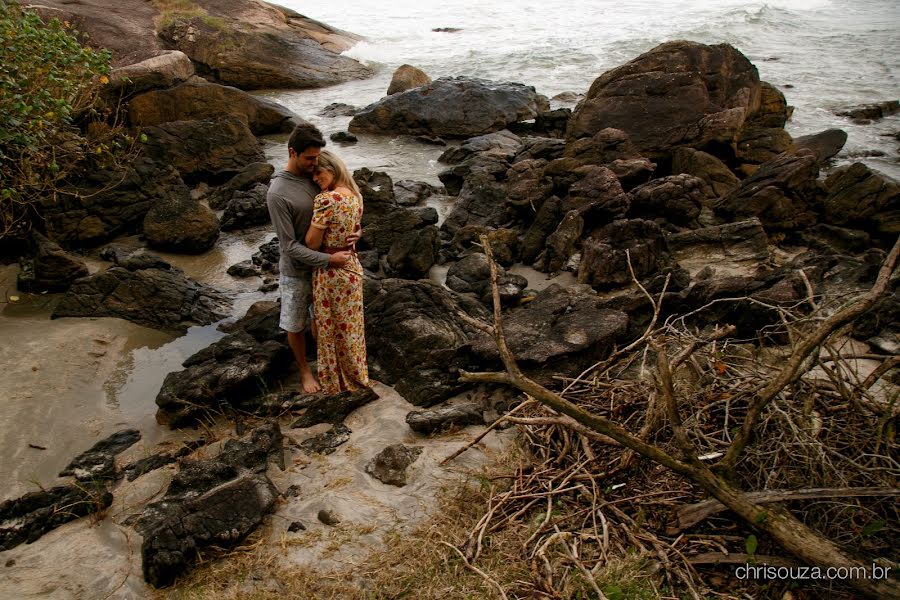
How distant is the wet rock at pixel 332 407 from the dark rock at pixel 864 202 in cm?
625

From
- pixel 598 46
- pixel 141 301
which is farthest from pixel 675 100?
pixel 598 46

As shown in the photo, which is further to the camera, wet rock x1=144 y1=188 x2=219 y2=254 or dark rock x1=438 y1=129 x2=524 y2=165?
dark rock x1=438 y1=129 x2=524 y2=165

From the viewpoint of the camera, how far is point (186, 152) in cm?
1007

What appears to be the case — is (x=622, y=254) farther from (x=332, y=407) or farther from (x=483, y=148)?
(x=483, y=148)

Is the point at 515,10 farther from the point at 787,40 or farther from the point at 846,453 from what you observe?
the point at 846,453

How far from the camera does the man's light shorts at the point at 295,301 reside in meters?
4.99

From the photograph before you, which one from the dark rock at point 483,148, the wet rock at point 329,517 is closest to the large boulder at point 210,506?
the wet rock at point 329,517

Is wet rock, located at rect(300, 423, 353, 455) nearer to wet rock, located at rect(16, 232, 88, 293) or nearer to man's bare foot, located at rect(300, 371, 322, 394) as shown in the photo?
man's bare foot, located at rect(300, 371, 322, 394)

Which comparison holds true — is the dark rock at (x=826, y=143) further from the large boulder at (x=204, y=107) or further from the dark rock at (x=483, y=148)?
the large boulder at (x=204, y=107)

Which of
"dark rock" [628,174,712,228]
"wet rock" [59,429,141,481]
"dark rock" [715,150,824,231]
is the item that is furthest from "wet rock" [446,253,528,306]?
"wet rock" [59,429,141,481]

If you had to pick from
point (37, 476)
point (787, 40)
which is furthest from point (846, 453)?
point (787, 40)

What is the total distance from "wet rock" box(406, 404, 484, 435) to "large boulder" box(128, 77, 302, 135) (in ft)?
27.5

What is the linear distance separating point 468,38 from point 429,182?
590 inches

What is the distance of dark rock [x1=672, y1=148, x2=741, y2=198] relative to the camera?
8.92 m
